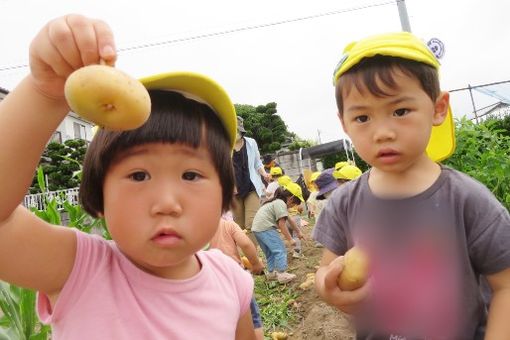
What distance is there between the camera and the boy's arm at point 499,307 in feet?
3.26

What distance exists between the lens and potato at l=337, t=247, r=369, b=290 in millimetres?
1011

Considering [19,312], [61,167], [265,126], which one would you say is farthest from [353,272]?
[265,126]

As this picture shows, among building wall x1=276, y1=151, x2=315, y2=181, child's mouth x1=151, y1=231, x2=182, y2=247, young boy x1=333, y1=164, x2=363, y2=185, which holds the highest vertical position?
child's mouth x1=151, y1=231, x2=182, y2=247

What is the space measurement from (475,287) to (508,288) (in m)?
0.07

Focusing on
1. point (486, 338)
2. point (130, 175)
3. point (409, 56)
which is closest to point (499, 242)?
point (486, 338)

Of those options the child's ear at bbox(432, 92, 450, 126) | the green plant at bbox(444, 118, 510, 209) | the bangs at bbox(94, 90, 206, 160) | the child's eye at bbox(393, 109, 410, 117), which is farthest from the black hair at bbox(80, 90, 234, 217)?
the green plant at bbox(444, 118, 510, 209)

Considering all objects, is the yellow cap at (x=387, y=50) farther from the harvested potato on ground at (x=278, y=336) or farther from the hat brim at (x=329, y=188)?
the hat brim at (x=329, y=188)

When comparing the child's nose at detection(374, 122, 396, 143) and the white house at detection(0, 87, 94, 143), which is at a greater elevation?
the white house at detection(0, 87, 94, 143)

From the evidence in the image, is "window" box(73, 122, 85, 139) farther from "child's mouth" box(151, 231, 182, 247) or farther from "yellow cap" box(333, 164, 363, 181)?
"child's mouth" box(151, 231, 182, 247)

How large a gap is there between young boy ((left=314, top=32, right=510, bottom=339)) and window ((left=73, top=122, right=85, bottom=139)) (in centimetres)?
2812

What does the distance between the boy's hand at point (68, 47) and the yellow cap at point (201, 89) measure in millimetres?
244

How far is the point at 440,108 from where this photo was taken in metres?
1.19

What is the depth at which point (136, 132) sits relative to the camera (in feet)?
2.96

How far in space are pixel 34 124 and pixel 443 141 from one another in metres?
1.16
